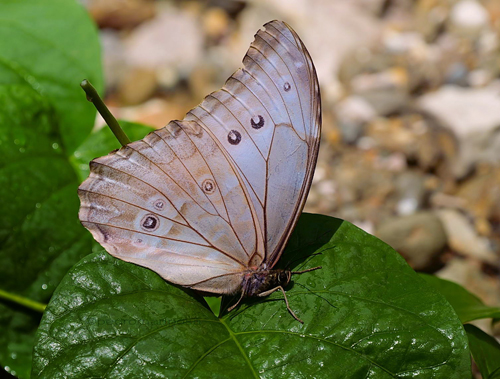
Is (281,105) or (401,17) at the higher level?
(401,17)

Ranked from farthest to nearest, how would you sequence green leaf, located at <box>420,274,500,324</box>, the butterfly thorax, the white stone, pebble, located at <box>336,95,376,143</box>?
the white stone, pebble, located at <box>336,95,376,143</box>, green leaf, located at <box>420,274,500,324</box>, the butterfly thorax

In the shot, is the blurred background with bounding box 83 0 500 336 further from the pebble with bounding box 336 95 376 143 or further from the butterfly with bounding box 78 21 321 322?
the butterfly with bounding box 78 21 321 322

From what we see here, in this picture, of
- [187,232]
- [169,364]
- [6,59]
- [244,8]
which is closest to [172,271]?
[187,232]

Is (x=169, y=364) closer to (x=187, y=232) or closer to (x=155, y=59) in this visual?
(x=187, y=232)

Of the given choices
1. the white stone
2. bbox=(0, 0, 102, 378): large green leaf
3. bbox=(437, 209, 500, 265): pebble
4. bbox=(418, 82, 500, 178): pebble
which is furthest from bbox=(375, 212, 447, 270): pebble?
the white stone

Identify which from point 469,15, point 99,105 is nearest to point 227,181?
point 99,105

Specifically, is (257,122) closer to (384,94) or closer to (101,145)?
(101,145)
